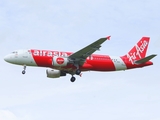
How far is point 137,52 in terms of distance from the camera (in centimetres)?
8531

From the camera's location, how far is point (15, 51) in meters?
77.9

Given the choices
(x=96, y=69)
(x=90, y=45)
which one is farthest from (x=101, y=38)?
(x=96, y=69)

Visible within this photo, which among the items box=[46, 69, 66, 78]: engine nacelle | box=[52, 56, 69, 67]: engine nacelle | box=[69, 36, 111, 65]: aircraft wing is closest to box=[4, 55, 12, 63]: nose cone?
box=[52, 56, 69, 67]: engine nacelle

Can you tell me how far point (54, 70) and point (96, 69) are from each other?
6.14m

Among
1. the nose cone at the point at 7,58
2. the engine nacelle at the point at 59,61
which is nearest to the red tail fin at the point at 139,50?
the engine nacelle at the point at 59,61

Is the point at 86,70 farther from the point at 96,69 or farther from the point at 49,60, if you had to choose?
the point at 49,60

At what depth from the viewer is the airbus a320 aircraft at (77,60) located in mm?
76875

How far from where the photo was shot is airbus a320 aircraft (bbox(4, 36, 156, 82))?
7688 centimetres

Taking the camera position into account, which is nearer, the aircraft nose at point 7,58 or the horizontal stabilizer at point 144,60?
the aircraft nose at point 7,58

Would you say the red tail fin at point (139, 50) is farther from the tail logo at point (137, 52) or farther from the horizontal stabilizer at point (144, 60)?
the horizontal stabilizer at point (144, 60)

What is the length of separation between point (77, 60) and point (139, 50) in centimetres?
1171

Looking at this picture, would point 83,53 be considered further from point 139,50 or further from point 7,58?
point 139,50

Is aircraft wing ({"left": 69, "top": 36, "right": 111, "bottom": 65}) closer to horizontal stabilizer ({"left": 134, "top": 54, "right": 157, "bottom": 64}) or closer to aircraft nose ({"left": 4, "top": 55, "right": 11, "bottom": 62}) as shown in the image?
horizontal stabilizer ({"left": 134, "top": 54, "right": 157, "bottom": 64})

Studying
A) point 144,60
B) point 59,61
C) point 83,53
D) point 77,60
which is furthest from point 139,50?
point 59,61
